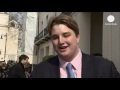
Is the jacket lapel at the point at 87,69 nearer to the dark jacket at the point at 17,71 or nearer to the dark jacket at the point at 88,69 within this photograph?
the dark jacket at the point at 88,69

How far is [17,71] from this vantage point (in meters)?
2.12

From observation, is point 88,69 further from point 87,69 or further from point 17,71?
point 17,71

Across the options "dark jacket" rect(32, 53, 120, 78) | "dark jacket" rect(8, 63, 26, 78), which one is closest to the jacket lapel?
"dark jacket" rect(32, 53, 120, 78)

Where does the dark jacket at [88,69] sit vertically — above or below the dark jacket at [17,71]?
above

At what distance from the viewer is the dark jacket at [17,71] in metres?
2.06

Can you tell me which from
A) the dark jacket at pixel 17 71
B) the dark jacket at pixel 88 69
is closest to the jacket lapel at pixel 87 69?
the dark jacket at pixel 88 69

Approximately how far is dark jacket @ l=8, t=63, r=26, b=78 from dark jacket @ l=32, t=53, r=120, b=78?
887 mm

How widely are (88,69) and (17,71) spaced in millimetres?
1083

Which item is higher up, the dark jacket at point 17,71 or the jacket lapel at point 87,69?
the jacket lapel at point 87,69

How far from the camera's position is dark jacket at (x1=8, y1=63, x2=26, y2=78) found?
2.06 m

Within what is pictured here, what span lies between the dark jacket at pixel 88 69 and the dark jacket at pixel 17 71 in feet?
2.91

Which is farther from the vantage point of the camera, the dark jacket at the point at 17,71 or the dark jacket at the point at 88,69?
the dark jacket at the point at 17,71
